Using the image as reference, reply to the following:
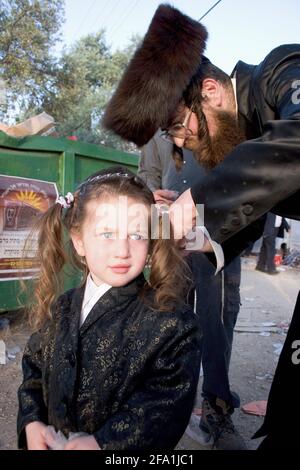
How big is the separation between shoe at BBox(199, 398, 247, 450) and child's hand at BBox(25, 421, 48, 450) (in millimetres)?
1304

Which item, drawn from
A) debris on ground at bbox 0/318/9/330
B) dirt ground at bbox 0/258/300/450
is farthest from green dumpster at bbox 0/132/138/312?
dirt ground at bbox 0/258/300/450

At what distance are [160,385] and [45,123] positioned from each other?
3570 millimetres

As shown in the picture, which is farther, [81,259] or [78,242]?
[81,259]

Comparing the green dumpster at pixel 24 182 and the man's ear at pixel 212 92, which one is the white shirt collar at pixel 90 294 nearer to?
the man's ear at pixel 212 92

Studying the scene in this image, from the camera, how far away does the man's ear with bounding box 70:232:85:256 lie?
1.68 meters

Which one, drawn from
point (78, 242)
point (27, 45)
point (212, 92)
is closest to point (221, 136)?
point (212, 92)

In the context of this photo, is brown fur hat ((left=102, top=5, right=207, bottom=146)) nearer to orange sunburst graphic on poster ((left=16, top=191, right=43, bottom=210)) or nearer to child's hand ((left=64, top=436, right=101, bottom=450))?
child's hand ((left=64, top=436, right=101, bottom=450))

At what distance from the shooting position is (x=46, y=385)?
1.56m

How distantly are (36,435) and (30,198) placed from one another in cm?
289

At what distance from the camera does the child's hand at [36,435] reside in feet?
4.69

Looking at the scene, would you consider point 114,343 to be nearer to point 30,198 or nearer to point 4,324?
point 30,198

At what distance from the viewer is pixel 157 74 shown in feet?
5.23
